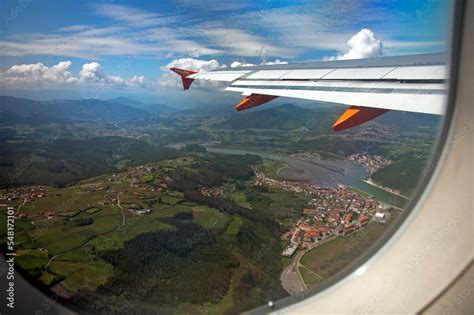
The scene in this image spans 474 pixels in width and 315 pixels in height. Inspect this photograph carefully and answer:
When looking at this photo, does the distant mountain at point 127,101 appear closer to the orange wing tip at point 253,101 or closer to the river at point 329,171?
the river at point 329,171

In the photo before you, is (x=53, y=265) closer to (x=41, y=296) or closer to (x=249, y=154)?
(x=41, y=296)

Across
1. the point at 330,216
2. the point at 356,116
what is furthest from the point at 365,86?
the point at 330,216

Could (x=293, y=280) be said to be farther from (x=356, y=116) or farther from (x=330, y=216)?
(x=330, y=216)

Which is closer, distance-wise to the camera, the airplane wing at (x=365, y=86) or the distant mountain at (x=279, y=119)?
the airplane wing at (x=365, y=86)

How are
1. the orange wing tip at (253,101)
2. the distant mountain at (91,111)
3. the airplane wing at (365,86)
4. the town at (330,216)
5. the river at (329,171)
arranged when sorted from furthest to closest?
the distant mountain at (91,111) → the river at (329,171) → the orange wing tip at (253,101) → the town at (330,216) → the airplane wing at (365,86)

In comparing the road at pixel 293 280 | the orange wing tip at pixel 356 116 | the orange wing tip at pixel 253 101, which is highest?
the orange wing tip at pixel 253 101

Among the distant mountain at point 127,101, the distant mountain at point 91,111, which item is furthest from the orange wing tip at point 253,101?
the distant mountain at point 127,101

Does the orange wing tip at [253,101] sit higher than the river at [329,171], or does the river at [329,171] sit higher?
the orange wing tip at [253,101]
